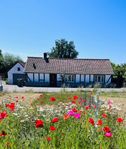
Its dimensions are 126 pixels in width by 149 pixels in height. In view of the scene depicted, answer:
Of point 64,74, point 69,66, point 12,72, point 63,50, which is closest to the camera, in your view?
point 64,74

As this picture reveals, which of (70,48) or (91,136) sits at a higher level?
(70,48)

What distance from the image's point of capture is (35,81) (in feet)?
184

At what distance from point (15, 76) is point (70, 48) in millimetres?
40485

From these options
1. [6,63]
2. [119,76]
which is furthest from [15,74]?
[6,63]

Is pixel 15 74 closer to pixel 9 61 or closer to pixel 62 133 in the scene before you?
pixel 9 61

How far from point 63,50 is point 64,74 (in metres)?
42.9

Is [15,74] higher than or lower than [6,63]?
lower

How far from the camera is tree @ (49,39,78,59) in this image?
9912 cm

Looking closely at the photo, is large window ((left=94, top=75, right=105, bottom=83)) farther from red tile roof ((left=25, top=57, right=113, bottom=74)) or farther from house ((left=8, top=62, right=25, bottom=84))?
house ((left=8, top=62, right=25, bottom=84))

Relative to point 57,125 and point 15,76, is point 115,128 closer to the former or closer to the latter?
point 57,125

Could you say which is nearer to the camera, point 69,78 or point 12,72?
point 69,78

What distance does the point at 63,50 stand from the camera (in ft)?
324

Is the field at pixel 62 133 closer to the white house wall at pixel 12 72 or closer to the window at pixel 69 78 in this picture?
the window at pixel 69 78

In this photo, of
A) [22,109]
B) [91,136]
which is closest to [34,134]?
[91,136]
